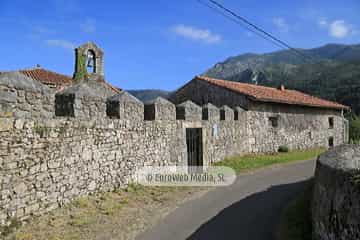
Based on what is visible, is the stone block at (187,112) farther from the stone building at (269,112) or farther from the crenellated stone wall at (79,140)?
the stone building at (269,112)

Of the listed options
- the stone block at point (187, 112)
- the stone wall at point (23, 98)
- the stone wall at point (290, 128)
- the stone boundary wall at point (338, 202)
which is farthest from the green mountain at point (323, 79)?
the stone wall at point (23, 98)

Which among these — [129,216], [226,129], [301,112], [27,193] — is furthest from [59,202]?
[301,112]

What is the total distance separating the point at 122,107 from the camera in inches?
378

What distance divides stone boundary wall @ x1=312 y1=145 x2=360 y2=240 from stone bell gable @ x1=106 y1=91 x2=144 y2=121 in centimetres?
586

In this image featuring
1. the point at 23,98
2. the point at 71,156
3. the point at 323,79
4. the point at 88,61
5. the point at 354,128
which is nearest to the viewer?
the point at 23,98

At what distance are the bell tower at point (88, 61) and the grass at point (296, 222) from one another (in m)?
13.9

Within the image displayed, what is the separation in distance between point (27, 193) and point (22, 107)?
1.64 meters

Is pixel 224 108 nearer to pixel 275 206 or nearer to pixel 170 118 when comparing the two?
pixel 170 118

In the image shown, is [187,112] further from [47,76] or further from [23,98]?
[47,76]

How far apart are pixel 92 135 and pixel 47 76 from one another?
43.4ft

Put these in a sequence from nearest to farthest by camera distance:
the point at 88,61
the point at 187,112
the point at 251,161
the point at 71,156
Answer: the point at 71,156 < the point at 187,112 < the point at 251,161 < the point at 88,61

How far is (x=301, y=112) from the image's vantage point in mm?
21984

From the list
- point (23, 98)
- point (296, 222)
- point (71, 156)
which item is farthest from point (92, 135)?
point (296, 222)

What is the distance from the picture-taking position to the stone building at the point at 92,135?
616cm
